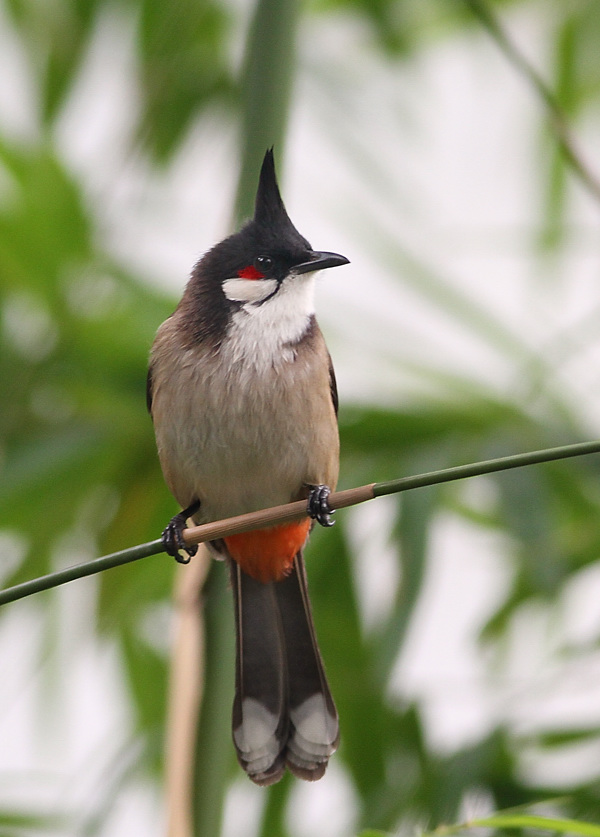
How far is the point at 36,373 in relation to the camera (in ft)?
6.96

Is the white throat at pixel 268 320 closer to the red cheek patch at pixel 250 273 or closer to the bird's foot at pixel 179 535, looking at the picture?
the red cheek patch at pixel 250 273

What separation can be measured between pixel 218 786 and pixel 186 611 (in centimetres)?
26

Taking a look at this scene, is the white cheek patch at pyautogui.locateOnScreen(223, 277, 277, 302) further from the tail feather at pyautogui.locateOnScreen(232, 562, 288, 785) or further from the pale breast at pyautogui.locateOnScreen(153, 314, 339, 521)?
the tail feather at pyautogui.locateOnScreen(232, 562, 288, 785)

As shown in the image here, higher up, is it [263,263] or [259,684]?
[263,263]

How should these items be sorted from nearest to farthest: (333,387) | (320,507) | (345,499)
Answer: (345,499) < (320,507) < (333,387)

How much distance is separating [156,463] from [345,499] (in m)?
1.44

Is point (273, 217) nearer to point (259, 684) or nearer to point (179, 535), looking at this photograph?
point (179, 535)

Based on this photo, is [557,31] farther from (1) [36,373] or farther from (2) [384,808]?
(2) [384,808]

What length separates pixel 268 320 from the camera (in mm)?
1837

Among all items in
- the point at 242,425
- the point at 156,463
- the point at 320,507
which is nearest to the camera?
the point at 320,507

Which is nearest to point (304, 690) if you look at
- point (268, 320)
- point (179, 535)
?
point (179, 535)

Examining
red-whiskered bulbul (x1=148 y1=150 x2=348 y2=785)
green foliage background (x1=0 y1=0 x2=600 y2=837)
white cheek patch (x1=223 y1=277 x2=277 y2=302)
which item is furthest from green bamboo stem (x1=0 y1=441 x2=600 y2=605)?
white cheek patch (x1=223 y1=277 x2=277 y2=302)

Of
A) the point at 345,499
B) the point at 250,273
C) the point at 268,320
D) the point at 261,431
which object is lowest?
the point at 345,499

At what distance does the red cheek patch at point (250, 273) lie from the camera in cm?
189
